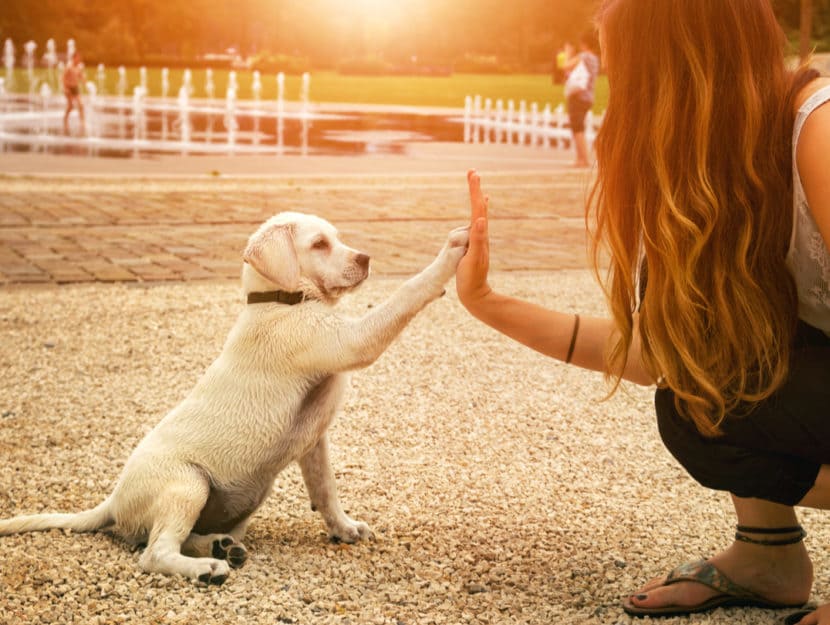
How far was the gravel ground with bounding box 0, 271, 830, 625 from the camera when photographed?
10.5 ft

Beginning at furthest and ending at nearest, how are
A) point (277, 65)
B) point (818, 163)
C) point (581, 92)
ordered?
point (277, 65), point (581, 92), point (818, 163)

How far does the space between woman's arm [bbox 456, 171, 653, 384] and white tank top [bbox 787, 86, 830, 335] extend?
1.81ft

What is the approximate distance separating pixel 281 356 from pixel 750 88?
1.56 metres

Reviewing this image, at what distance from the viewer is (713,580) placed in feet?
10.5

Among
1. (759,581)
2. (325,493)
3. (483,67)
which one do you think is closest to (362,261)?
(325,493)

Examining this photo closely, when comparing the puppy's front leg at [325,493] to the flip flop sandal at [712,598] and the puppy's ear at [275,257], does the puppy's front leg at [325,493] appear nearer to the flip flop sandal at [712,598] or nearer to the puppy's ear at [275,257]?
the puppy's ear at [275,257]

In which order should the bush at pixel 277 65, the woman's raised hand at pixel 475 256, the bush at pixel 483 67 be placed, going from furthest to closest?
the bush at pixel 483 67 → the bush at pixel 277 65 → the woman's raised hand at pixel 475 256

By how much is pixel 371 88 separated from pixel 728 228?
4536 centimetres

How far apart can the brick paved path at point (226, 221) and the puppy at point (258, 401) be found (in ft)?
15.2

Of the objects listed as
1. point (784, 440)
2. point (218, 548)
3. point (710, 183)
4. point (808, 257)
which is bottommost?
point (218, 548)

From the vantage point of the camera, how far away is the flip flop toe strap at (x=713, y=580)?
318cm

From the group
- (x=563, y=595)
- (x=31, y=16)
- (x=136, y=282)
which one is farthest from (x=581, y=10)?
(x=563, y=595)

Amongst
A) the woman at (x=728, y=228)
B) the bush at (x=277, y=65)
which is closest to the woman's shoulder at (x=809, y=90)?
the woman at (x=728, y=228)

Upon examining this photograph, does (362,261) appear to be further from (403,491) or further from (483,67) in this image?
(483,67)
